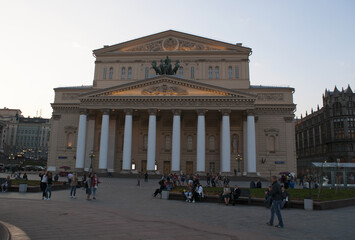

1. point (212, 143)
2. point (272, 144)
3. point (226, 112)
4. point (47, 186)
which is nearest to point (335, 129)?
point (272, 144)

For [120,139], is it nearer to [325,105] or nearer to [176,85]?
[176,85]

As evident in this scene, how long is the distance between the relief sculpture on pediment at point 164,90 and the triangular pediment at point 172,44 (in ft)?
35.2

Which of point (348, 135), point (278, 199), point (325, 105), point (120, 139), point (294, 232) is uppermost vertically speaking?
point (325, 105)

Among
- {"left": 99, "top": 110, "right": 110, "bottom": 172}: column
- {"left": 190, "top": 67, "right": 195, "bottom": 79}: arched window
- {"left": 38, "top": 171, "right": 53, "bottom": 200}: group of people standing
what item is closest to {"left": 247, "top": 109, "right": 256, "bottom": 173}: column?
{"left": 190, "top": 67, "right": 195, "bottom": 79}: arched window

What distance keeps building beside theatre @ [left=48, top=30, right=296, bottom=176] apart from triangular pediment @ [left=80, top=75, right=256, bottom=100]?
0.46 ft

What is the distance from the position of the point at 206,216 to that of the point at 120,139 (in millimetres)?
37920

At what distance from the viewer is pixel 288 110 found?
4738 centimetres

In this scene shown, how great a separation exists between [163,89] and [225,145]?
1174 cm

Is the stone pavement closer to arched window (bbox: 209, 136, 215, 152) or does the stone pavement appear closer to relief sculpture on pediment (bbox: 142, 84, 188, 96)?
relief sculpture on pediment (bbox: 142, 84, 188, 96)

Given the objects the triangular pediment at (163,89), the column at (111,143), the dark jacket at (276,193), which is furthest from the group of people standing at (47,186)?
the column at (111,143)

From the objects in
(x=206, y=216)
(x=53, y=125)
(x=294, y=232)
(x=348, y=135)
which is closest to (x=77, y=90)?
(x=53, y=125)

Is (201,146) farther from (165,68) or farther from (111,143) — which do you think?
(111,143)

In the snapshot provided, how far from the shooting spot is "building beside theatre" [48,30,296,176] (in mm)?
43000

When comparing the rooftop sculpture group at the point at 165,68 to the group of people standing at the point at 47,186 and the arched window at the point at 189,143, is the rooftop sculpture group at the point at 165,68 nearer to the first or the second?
the arched window at the point at 189,143
